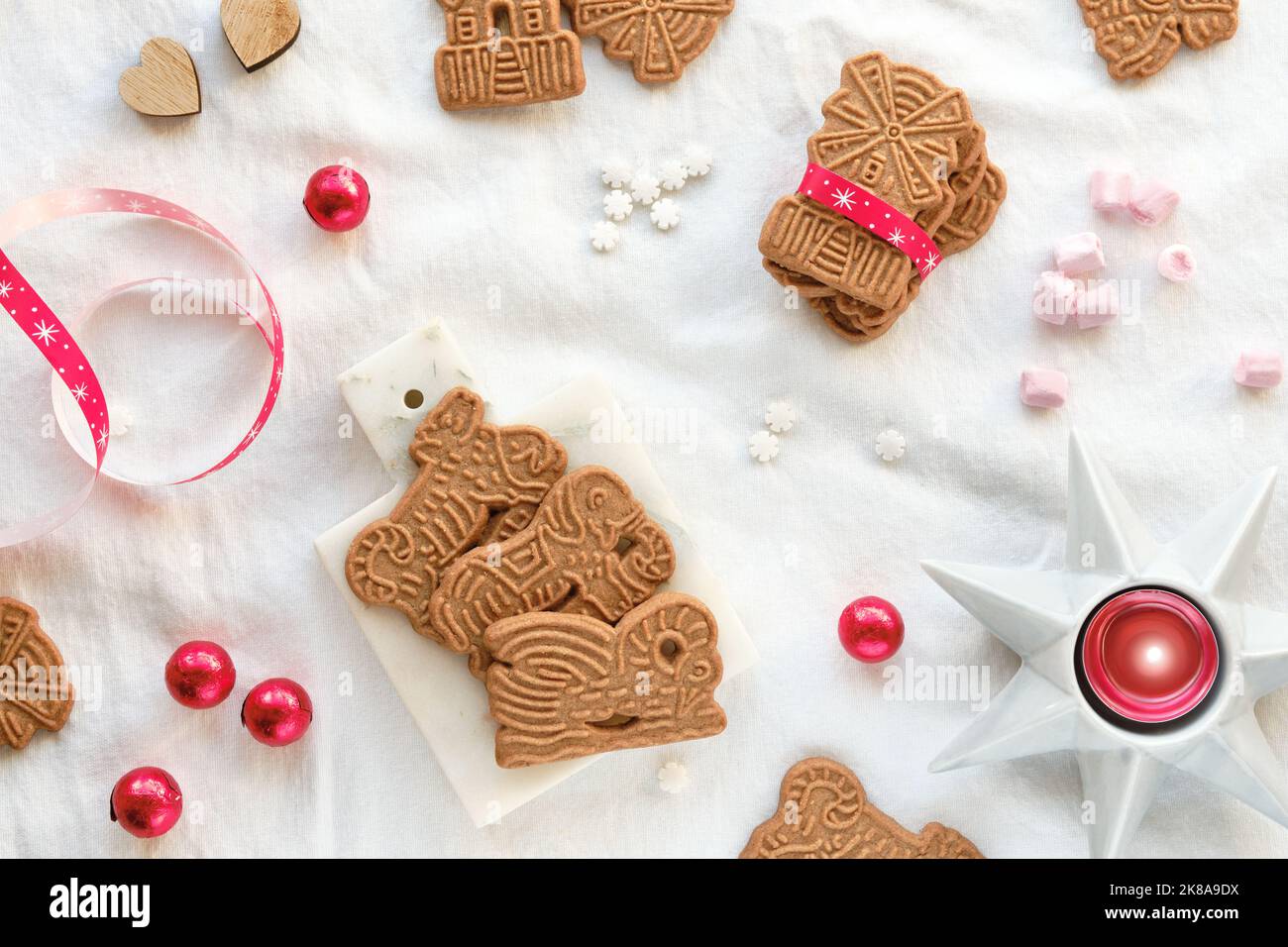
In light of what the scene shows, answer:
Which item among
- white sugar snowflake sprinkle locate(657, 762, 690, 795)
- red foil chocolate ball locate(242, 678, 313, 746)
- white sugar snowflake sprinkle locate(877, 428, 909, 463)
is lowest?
white sugar snowflake sprinkle locate(657, 762, 690, 795)

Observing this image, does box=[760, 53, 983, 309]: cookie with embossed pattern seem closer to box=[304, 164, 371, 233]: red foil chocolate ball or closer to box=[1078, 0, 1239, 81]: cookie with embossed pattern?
box=[1078, 0, 1239, 81]: cookie with embossed pattern

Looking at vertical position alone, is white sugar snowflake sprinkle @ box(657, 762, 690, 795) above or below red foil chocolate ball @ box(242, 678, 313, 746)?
below

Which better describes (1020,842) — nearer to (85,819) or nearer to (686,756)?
(686,756)

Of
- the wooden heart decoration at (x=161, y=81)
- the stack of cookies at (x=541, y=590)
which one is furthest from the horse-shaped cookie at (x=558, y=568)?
the wooden heart decoration at (x=161, y=81)

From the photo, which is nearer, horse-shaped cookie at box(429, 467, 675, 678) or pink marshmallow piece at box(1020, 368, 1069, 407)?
horse-shaped cookie at box(429, 467, 675, 678)

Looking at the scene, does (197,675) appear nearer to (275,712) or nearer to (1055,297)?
(275,712)

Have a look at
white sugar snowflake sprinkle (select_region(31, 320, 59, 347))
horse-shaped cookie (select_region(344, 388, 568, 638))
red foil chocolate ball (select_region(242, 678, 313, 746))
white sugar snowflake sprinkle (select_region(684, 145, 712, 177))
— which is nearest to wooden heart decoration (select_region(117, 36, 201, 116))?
white sugar snowflake sprinkle (select_region(31, 320, 59, 347))

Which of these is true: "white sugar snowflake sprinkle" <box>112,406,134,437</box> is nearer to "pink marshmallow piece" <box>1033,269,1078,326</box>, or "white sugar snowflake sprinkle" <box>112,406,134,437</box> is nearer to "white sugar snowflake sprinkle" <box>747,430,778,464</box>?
"white sugar snowflake sprinkle" <box>747,430,778,464</box>
